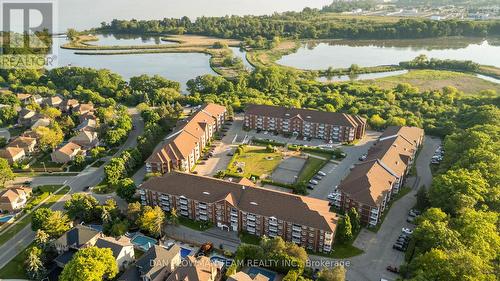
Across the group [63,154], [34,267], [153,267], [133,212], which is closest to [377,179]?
[153,267]

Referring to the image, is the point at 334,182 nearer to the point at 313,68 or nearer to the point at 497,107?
the point at 497,107

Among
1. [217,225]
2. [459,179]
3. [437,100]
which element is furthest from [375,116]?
[217,225]

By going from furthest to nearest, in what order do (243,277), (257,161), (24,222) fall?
1. (257,161)
2. (24,222)
3. (243,277)

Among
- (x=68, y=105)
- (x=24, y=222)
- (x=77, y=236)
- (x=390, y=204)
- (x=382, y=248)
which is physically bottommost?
(x=24, y=222)

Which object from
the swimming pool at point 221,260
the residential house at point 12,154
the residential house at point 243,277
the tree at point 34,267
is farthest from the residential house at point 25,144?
the residential house at point 243,277

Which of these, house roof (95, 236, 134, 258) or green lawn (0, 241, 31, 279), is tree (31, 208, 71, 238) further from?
house roof (95, 236, 134, 258)

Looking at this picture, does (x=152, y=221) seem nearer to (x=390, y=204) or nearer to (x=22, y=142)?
(x=390, y=204)

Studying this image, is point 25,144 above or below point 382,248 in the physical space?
above
